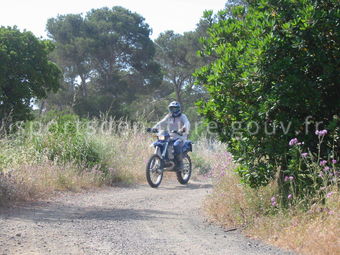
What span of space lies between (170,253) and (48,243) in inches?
52.0

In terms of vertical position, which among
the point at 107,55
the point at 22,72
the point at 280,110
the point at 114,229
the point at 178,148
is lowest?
the point at 114,229

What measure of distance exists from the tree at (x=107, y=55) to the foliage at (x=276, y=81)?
28722 mm

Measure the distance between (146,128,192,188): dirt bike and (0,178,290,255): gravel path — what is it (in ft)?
8.77

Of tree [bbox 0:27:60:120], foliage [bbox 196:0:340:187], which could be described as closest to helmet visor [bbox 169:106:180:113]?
foliage [bbox 196:0:340:187]

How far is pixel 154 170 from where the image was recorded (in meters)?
12.2

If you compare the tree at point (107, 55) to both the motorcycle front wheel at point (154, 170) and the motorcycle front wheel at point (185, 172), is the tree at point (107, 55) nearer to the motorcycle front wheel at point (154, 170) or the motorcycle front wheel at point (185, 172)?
the motorcycle front wheel at point (185, 172)

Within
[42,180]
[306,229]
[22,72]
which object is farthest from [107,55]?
[306,229]

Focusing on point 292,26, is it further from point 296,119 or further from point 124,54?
point 124,54

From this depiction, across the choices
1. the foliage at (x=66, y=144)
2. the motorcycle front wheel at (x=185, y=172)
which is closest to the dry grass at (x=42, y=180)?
the foliage at (x=66, y=144)

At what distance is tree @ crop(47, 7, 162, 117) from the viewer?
35.8 metres

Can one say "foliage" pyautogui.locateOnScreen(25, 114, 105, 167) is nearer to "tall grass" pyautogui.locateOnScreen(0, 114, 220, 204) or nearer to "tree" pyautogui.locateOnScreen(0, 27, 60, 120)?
"tall grass" pyautogui.locateOnScreen(0, 114, 220, 204)

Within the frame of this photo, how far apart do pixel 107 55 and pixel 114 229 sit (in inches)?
1251

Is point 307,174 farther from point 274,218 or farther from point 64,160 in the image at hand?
point 64,160

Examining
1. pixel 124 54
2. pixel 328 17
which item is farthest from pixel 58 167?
pixel 124 54
